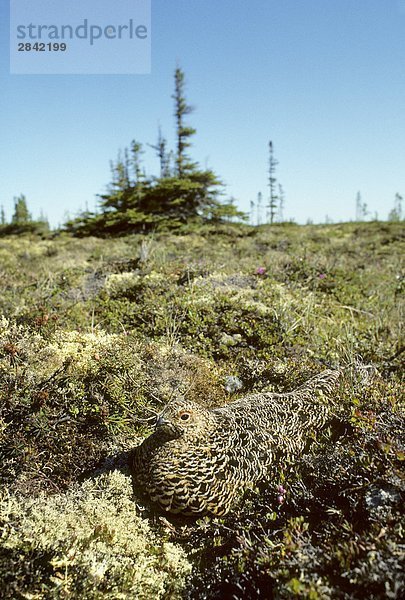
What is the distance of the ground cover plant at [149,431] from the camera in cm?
212

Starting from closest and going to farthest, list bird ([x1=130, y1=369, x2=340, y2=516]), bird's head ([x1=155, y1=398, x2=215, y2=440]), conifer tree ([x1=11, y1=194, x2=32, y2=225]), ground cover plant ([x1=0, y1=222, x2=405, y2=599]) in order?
ground cover plant ([x1=0, y1=222, x2=405, y2=599]), bird ([x1=130, y1=369, x2=340, y2=516]), bird's head ([x1=155, y1=398, x2=215, y2=440]), conifer tree ([x1=11, y1=194, x2=32, y2=225])

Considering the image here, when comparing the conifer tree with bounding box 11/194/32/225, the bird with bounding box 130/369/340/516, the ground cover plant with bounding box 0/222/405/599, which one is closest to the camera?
the ground cover plant with bounding box 0/222/405/599

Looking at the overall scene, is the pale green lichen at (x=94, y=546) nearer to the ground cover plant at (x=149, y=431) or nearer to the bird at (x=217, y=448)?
the ground cover plant at (x=149, y=431)

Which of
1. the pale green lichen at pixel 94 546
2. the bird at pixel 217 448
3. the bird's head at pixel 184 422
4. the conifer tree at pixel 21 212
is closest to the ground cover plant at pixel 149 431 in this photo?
the pale green lichen at pixel 94 546

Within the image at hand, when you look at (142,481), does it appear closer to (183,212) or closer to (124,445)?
(124,445)

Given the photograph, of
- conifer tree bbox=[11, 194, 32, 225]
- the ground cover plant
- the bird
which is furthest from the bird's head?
conifer tree bbox=[11, 194, 32, 225]

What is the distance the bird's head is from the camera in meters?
2.94

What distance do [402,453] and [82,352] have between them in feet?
10.2

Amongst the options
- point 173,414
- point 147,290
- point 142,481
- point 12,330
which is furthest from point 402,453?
point 147,290

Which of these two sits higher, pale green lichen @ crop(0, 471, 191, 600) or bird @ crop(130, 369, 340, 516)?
bird @ crop(130, 369, 340, 516)

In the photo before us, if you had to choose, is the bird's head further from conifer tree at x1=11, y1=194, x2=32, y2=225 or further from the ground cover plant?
conifer tree at x1=11, y1=194, x2=32, y2=225

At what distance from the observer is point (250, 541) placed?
235 cm

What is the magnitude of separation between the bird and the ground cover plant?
0.11m

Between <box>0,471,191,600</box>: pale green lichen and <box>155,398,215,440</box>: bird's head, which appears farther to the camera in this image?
<box>155,398,215,440</box>: bird's head
